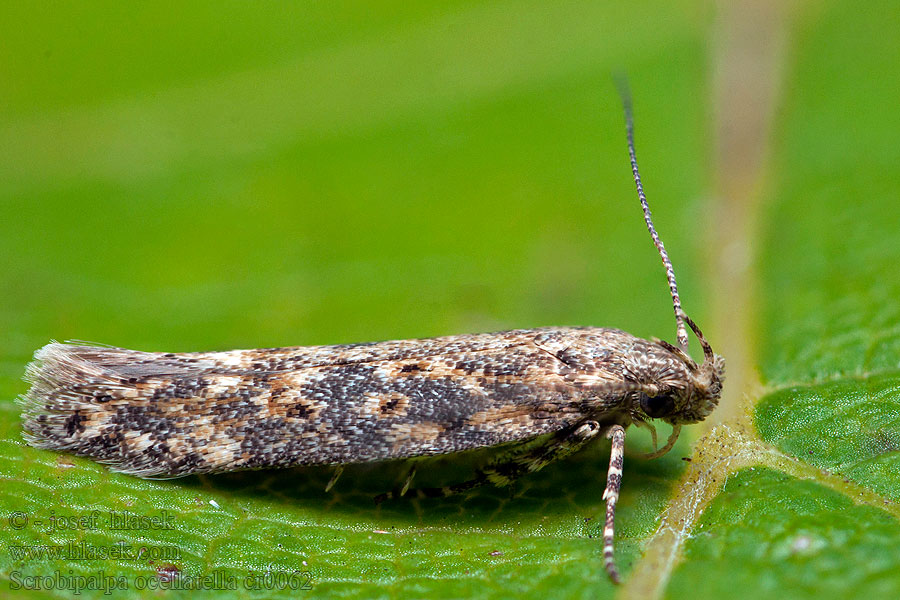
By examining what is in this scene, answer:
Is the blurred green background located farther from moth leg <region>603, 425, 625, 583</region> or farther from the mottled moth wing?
the mottled moth wing

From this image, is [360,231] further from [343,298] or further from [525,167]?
[525,167]

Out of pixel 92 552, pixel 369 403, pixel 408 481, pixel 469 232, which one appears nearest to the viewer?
pixel 92 552

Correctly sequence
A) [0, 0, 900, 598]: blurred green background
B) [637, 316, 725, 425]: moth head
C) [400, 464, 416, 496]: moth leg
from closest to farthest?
[0, 0, 900, 598]: blurred green background, [400, 464, 416, 496]: moth leg, [637, 316, 725, 425]: moth head

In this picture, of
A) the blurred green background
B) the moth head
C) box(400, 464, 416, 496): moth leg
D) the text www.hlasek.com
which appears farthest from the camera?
the moth head

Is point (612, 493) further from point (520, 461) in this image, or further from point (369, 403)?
point (369, 403)

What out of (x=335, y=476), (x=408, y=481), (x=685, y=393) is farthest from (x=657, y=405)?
(x=335, y=476)

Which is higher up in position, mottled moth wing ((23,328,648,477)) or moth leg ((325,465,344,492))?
mottled moth wing ((23,328,648,477))

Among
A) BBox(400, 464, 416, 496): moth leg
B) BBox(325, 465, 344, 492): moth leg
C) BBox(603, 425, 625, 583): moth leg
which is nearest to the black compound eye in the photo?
BBox(603, 425, 625, 583): moth leg

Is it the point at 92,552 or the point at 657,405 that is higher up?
the point at 657,405

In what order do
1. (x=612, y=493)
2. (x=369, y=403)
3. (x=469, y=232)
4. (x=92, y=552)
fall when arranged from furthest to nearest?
1. (x=469, y=232)
2. (x=369, y=403)
3. (x=612, y=493)
4. (x=92, y=552)
